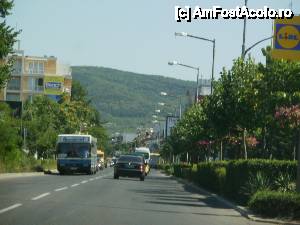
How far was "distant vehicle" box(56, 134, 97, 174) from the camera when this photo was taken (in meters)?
57.3

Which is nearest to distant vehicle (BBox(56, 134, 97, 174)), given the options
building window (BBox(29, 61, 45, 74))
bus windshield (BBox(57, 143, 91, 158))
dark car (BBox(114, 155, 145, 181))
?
bus windshield (BBox(57, 143, 91, 158))

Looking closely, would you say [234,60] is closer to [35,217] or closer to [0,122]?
[0,122]

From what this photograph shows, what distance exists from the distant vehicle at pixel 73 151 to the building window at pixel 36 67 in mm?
97750

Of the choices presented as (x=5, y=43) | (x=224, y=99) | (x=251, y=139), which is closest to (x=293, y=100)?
(x=224, y=99)

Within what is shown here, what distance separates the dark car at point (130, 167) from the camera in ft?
170

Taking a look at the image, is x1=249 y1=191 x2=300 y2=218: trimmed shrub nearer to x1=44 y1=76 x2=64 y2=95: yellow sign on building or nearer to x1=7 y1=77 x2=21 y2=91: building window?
x1=7 y1=77 x2=21 y2=91: building window

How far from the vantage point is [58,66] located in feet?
536

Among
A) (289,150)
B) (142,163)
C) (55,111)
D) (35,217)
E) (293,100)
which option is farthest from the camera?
(55,111)

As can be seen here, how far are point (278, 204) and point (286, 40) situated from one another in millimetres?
5182

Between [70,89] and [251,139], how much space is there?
5158 inches

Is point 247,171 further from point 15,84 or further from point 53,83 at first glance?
point 53,83

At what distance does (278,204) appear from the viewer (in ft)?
A: 66.5

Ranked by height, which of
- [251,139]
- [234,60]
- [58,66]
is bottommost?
[251,139]

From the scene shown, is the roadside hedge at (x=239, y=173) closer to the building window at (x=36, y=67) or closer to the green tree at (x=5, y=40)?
the green tree at (x=5, y=40)
